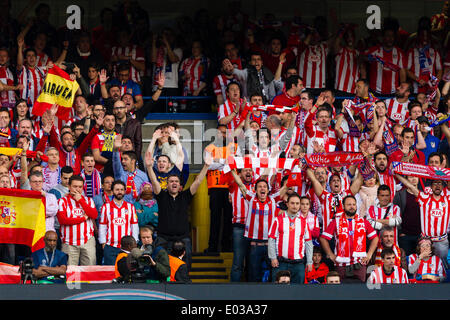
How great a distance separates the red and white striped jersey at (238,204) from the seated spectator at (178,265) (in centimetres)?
131

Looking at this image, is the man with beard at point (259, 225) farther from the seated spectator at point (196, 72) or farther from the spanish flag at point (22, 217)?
the seated spectator at point (196, 72)

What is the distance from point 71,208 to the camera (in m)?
12.3

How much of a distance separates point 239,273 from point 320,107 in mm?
2869

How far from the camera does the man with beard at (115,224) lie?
40.1 feet

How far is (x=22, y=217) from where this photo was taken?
1222 cm

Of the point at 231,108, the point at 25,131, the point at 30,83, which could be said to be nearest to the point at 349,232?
the point at 231,108

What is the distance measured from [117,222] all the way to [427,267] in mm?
3856

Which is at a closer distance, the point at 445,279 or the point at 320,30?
A: the point at 445,279

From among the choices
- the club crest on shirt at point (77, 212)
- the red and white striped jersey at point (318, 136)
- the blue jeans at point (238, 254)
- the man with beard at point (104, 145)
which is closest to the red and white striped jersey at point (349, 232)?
the blue jeans at point (238, 254)

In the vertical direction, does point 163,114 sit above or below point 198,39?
below
